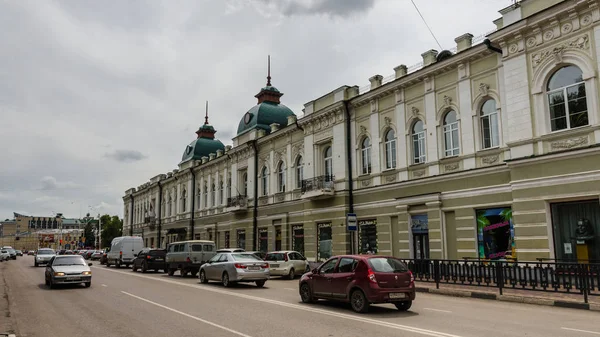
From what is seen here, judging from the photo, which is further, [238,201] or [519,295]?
[238,201]

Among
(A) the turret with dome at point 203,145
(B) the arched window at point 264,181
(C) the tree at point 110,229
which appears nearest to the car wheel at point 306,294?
(B) the arched window at point 264,181

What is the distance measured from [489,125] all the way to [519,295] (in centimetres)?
858

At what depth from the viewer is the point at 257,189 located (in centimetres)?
3734

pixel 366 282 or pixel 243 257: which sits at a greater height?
pixel 243 257

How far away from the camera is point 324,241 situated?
29062 millimetres

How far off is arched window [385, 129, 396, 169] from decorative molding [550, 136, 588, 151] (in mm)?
8854

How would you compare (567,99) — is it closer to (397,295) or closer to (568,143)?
(568,143)

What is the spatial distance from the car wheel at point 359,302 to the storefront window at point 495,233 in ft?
31.9

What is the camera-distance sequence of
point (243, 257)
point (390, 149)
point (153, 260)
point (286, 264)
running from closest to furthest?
point (243, 257)
point (286, 264)
point (390, 149)
point (153, 260)

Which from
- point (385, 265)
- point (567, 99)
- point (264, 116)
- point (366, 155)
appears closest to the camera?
point (385, 265)

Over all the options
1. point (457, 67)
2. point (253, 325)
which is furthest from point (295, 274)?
point (253, 325)

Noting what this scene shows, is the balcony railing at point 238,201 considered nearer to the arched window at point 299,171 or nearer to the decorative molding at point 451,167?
the arched window at point 299,171

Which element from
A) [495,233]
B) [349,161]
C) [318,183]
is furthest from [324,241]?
[495,233]

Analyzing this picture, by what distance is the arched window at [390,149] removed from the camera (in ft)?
82.2
